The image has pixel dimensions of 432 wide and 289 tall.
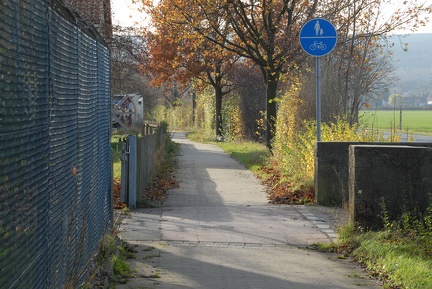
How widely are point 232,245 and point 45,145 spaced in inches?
204

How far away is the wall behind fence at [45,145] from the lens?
3539mm

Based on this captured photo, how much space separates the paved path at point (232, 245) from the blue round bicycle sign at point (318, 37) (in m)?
2.77

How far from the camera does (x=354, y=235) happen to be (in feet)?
31.1

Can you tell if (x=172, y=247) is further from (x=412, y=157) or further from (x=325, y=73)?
(x=325, y=73)

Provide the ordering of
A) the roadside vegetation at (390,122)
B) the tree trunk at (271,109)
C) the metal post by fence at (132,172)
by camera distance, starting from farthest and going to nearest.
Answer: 1. the tree trunk at (271,109)
2. the roadside vegetation at (390,122)
3. the metal post by fence at (132,172)

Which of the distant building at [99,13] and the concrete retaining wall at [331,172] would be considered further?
the distant building at [99,13]

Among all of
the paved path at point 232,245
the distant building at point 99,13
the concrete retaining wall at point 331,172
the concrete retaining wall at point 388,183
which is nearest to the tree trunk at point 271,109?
the distant building at point 99,13

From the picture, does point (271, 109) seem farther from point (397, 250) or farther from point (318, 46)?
point (397, 250)

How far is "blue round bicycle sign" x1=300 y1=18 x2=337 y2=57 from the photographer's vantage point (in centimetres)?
1343

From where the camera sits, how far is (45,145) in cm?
460

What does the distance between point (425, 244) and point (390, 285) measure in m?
1.52

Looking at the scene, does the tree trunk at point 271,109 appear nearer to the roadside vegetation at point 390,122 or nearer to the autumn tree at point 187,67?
the roadside vegetation at point 390,122

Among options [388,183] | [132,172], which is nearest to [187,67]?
[132,172]

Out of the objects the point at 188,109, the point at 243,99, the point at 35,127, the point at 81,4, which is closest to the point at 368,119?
the point at 81,4
